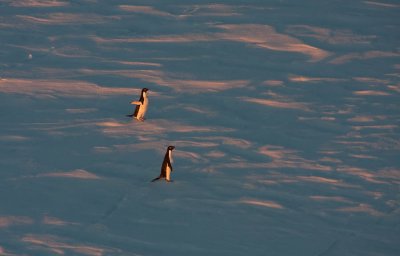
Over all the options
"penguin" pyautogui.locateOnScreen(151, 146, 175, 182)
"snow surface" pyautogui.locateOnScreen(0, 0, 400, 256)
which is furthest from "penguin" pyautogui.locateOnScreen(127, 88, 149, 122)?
"penguin" pyautogui.locateOnScreen(151, 146, 175, 182)

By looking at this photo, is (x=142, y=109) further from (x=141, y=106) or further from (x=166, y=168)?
(x=166, y=168)

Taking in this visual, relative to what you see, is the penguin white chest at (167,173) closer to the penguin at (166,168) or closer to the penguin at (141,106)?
the penguin at (166,168)

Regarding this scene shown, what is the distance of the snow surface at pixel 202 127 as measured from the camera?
933 cm

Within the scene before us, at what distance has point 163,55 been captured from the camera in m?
15.0

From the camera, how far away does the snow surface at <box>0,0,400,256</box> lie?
30.6 feet

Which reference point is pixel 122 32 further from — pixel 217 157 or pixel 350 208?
pixel 350 208

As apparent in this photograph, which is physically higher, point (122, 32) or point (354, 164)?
point (122, 32)

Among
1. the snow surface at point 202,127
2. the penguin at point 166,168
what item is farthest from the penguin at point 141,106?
the penguin at point 166,168

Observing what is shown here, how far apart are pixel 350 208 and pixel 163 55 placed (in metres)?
5.84

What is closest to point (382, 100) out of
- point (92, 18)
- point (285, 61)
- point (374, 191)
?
point (285, 61)

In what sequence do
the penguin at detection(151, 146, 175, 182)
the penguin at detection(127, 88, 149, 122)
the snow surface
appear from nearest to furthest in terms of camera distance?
the snow surface
the penguin at detection(151, 146, 175, 182)
the penguin at detection(127, 88, 149, 122)

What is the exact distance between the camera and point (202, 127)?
A: 12148 mm

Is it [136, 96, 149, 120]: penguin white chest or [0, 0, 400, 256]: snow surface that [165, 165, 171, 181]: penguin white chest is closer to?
[0, 0, 400, 256]: snow surface

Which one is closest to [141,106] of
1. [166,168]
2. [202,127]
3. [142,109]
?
[142,109]
